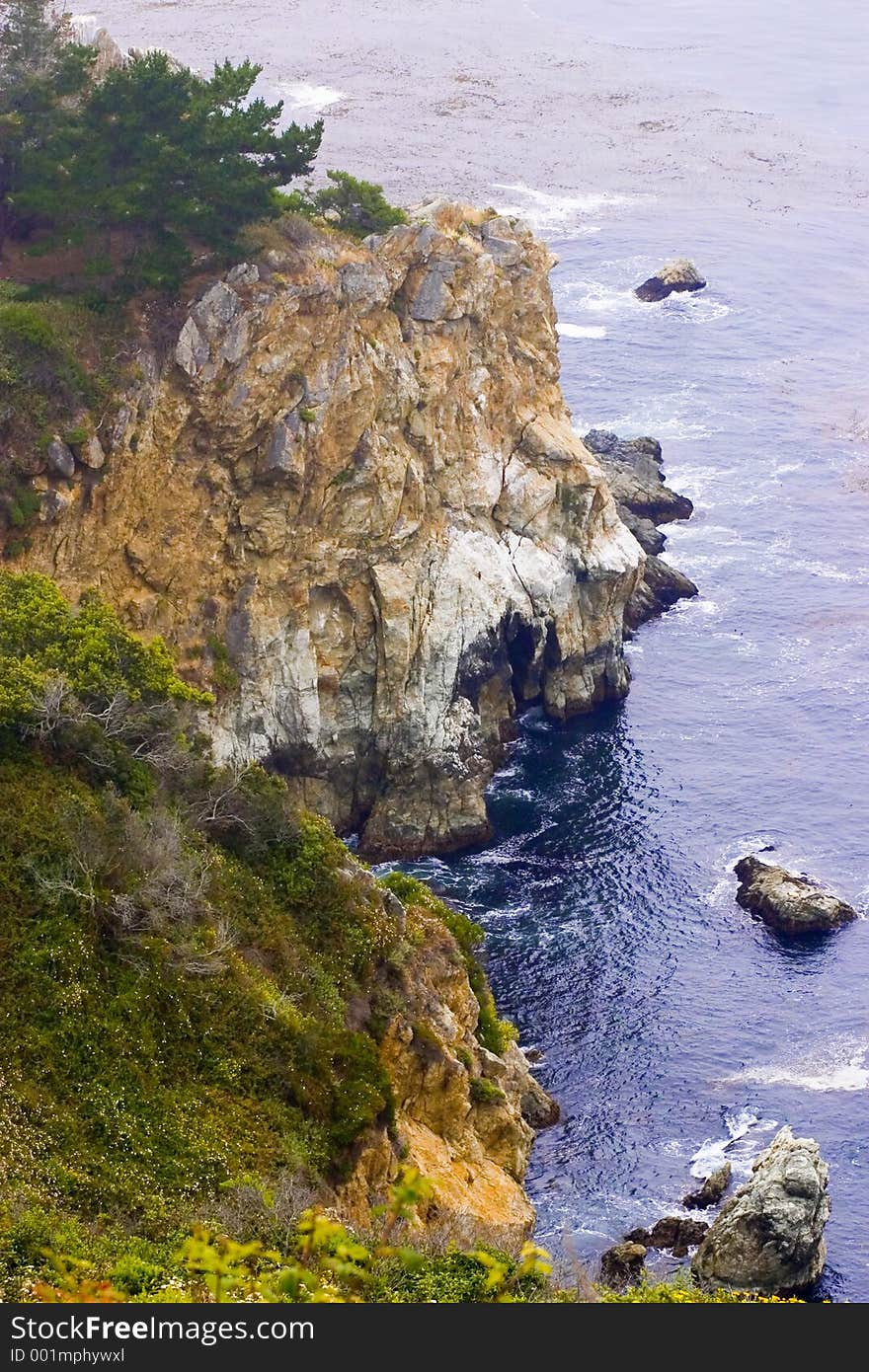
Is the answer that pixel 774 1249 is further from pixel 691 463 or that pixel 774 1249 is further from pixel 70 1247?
pixel 691 463

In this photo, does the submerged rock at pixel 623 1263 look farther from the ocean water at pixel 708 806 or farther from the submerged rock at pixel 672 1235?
the ocean water at pixel 708 806

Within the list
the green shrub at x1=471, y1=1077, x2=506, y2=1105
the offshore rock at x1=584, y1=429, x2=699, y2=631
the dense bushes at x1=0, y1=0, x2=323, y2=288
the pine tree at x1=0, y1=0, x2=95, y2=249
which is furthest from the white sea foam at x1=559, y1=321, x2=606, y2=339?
the green shrub at x1=471, y1=1077, x2=506, y2=1105

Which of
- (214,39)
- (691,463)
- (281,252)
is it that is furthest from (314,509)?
(214,39)

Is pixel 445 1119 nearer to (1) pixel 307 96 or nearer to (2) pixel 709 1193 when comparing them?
(2) pixel 709 1193

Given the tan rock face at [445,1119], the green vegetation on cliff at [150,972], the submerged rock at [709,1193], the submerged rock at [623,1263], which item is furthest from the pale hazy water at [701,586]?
the green vegetation on cliff at [150,972]

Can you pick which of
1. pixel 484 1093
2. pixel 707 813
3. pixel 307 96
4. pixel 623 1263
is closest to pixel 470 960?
pixel 484 1093

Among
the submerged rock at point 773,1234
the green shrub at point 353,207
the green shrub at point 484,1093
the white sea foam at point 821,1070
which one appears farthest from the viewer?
the green shrub at point 353,207

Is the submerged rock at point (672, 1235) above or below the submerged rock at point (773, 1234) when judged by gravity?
below
